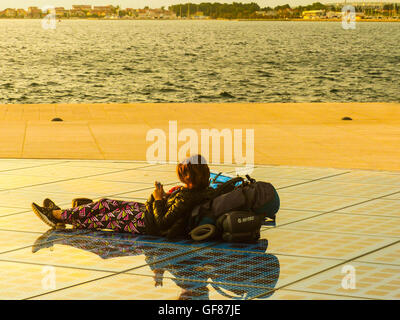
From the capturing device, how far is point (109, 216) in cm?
670

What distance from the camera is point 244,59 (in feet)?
248

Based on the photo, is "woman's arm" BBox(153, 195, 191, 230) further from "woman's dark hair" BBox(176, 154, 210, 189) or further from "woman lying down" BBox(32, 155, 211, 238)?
"woman's dark hair" BBox(176, 154, 210, 189)

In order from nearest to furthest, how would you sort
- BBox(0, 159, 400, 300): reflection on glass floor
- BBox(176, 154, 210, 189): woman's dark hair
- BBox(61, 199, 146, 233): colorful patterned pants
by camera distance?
1. BBox(0, 159, 400, 300): reflection on glass floor
2. BBox(176, 154, 210, 189): woman's dark hair
3. BBox(61, 199, 146, 233): colorful patterned pants

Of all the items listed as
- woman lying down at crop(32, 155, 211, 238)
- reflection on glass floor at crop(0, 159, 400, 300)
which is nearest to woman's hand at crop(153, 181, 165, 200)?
woman lying down at crop(32, 155, 211, 238)

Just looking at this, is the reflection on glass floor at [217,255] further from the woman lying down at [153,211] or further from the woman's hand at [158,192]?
the woman's hand at [158,192]

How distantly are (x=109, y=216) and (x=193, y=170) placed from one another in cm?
97

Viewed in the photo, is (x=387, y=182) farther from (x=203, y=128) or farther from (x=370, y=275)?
(x=203, y=128)

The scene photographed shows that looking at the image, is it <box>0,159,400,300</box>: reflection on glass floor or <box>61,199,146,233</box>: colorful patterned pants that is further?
<box>61,199,146,233</box>: colorful patterned pants

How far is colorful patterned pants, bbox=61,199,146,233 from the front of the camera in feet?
21.7

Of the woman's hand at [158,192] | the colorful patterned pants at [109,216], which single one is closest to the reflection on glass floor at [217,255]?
the colorful patterned pants at [109,216]

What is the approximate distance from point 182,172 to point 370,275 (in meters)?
1.67

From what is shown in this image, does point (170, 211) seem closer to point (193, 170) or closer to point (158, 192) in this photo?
point (158, 192)

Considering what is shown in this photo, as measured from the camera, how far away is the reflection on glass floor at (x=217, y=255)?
516cm
